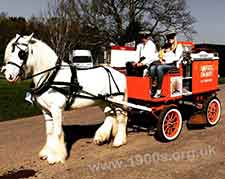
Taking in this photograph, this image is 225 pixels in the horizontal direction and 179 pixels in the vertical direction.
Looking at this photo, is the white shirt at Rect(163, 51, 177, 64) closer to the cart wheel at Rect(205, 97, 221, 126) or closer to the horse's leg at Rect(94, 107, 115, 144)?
the cart wheel at Rect(205, 97, 221, 126)

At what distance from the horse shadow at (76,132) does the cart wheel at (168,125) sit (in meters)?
1.55

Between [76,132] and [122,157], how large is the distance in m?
2.11

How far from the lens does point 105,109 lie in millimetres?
6844

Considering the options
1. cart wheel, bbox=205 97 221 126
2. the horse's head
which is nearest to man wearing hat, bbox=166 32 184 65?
cart wheel, bbox=205 97 221 126

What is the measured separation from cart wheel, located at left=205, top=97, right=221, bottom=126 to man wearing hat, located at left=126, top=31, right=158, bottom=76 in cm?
176

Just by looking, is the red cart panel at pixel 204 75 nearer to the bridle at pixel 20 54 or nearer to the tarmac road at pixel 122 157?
the tarmac road at pixel 122 157

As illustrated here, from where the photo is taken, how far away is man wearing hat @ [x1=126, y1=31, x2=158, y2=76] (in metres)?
7.11

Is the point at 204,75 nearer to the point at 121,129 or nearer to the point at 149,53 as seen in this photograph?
the point at 149,53

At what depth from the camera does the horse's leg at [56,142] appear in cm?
552

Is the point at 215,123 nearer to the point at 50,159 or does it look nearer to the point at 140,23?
the point at 50,159

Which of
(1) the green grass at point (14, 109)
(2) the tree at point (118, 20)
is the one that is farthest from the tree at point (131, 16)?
(1) the green grass at point (14, 109)

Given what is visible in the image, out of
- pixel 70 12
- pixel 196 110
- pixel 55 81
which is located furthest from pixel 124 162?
pixel 70 12

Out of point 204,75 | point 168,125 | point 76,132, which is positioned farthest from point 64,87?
point 204,75

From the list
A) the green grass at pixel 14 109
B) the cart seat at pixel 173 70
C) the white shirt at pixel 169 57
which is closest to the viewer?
the cart seat at pixel 173 70
